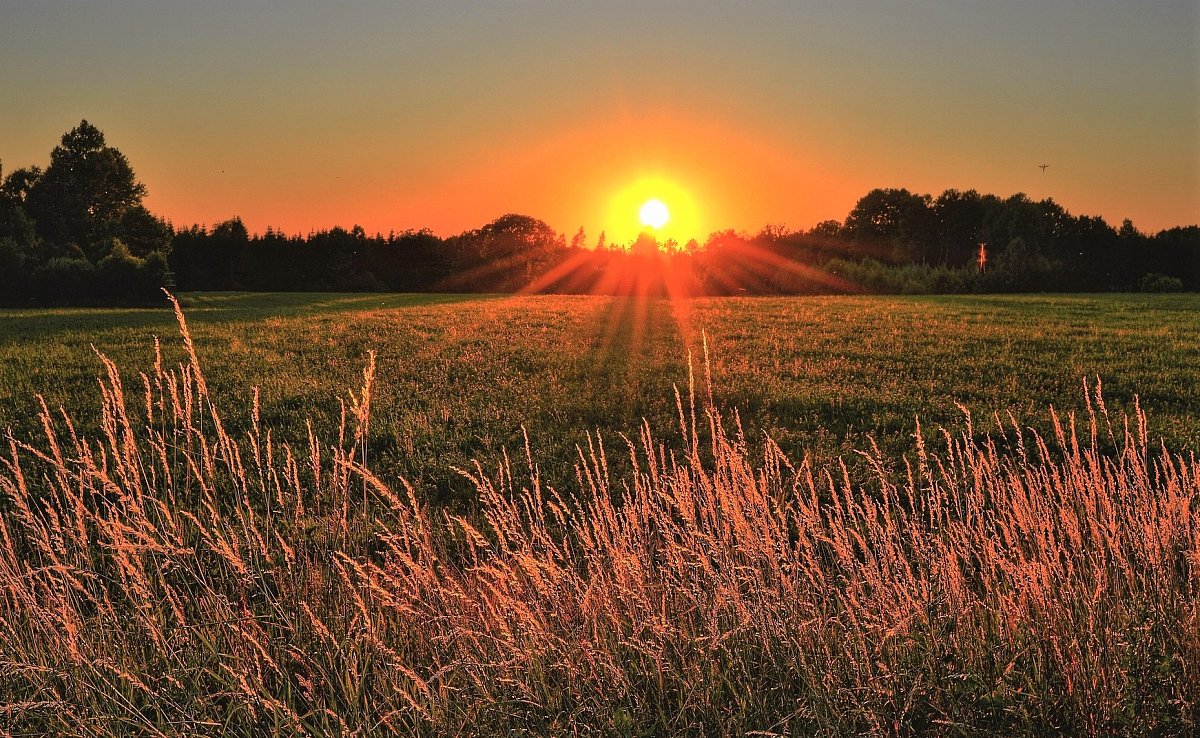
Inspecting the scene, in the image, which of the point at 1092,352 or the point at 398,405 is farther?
the point at 1092,352

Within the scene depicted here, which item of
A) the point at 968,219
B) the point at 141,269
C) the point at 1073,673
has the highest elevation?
the point at 968,219

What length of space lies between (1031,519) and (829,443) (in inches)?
143

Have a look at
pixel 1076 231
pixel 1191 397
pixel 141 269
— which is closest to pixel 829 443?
pixel 1191 397

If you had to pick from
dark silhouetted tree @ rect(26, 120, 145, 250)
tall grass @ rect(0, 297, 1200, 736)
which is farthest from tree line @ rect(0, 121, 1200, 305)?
tall grass @ rect(0, 297, 1200, 736)

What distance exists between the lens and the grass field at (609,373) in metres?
7.97

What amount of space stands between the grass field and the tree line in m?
20.6

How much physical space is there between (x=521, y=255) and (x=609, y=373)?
48.8 metres

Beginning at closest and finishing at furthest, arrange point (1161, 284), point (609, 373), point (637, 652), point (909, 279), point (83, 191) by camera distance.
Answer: point (637, 652) → point (609, 373) → point (909, 279) → point (1161, 284) → point (83, 191)

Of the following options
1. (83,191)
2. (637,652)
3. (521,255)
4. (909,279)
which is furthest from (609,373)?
(83,191)

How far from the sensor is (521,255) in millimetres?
58812

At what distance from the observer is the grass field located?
797cm

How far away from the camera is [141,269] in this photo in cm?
3438

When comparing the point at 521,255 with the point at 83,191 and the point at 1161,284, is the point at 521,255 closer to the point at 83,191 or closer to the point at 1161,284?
the point at 83,191

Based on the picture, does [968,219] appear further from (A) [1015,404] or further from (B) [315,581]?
(B) [315,581]
